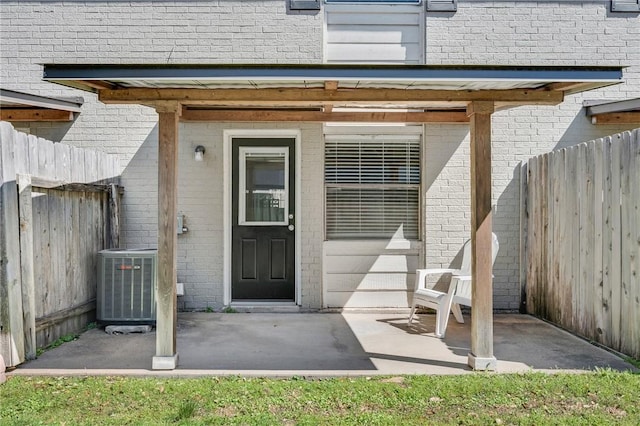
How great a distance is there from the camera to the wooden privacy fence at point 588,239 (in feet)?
→ 14.7

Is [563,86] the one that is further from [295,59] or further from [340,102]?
[295,59]

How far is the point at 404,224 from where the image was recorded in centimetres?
688

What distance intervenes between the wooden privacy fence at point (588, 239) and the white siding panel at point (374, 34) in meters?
2.40

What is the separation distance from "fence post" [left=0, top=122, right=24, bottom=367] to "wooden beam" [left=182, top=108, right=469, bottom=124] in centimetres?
243

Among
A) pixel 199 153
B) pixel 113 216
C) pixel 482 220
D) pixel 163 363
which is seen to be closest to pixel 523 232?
pixel 482 220

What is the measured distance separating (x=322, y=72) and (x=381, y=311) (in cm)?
386

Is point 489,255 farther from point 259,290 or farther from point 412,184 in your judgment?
point 259,290

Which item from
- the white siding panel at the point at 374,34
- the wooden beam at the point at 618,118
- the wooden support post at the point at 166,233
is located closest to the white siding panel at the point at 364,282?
the wooden support post at the point at 166,233

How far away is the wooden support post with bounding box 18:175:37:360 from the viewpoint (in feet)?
14.5

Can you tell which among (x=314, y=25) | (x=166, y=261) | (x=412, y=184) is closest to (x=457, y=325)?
(x=412, y=184)

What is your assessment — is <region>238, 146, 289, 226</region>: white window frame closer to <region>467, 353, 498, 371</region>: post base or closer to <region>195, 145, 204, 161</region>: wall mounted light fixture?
<region>195, 145, 204, 161</region>: wall mounted light fixture

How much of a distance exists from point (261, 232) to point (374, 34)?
10.7 feet

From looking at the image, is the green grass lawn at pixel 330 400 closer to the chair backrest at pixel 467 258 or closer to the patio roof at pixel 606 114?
the chair backrest at pixel 467 258

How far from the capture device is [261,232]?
6.83m
